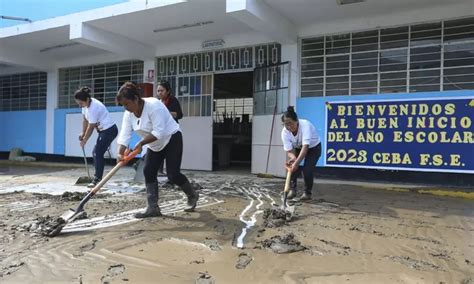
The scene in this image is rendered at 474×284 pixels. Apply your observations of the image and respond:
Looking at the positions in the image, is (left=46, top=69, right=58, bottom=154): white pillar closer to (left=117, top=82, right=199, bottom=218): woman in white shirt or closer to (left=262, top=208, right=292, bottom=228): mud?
(left=117, top=82, right=199, bottom=218): woman in white shirt

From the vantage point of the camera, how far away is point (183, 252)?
335 centimetres

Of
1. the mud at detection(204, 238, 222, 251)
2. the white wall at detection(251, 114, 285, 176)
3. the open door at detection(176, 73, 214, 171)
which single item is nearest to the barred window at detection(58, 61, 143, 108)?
the open door at detection(176, 73, 214, 171)

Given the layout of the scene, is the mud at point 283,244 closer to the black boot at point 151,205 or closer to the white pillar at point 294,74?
the black boot at point 151,205

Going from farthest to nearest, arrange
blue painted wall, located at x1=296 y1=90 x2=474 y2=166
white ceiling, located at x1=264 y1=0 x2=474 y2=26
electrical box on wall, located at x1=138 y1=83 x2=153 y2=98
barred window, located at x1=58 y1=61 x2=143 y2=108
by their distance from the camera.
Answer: barred window, located at x1=58 y1=61 x2=143 y2=108 → electrical box on wall, located at x1=138 y1=83 x2=153 y2=98 → blue painted wall, located at x1=296 y1=90 x2=474 y2=166 → white ceiling, located at x1=264 y1=0 x2=474 y2=26

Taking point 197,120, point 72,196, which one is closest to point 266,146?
point 197,120

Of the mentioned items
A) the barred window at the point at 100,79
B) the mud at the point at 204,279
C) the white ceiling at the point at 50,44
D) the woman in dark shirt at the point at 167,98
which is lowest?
the mud at the point at 204,279

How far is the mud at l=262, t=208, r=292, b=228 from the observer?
13.9 feet

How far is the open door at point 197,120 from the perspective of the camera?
10.8m

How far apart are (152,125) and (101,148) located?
105 inches

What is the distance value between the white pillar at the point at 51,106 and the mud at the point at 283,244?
12.0 meters

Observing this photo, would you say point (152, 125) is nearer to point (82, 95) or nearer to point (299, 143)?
point (299, 143)

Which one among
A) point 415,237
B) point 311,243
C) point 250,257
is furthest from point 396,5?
point 250,257

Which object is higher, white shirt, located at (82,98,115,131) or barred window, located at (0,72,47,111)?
barred window, located at (0,72,47,111)

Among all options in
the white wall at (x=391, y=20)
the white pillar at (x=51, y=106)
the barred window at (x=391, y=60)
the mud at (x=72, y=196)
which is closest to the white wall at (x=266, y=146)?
the barred window at (x=391, y=60)
